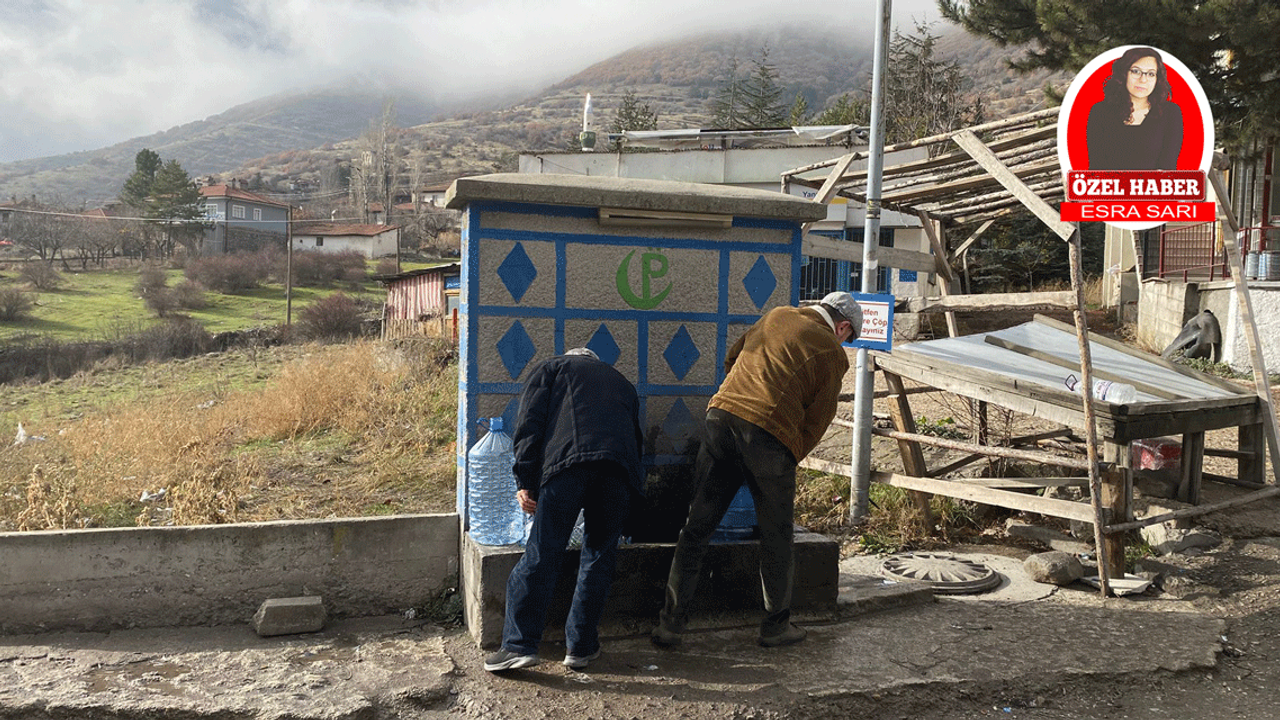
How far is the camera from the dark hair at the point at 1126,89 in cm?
1445

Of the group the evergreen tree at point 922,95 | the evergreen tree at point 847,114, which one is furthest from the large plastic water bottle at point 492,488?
the evergreen tree at point 847,114

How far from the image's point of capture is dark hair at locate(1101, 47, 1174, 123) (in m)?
14.5

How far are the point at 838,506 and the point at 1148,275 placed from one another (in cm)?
1536

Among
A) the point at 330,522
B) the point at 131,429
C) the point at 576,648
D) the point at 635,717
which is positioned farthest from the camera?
the point at 131,429

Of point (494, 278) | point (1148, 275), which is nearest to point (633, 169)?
point (1148, 275)

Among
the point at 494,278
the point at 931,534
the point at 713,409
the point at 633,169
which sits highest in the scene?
the point at 633,169

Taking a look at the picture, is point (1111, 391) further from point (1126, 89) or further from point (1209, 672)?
point (1126, 89)

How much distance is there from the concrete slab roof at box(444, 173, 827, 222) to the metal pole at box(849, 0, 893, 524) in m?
2.10

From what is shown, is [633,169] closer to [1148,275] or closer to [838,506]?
[1148,275]

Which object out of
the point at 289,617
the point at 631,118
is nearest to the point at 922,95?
the point at 631,118

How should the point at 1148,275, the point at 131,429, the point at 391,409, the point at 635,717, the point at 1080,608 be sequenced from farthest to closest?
the point at 1148,275
the point at 391,409
the point at 131,429
the point at 1080,608
the point at 635,717

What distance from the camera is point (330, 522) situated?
17.7 ft

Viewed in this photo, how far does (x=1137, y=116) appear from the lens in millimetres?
14977

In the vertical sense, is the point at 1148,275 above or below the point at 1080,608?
above
